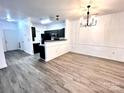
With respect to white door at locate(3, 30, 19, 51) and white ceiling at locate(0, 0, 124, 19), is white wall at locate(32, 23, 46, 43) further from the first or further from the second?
white ceiling at locate(0, 0, 124, 19)

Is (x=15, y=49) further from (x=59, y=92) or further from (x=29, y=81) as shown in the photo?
(x=59, y=92)

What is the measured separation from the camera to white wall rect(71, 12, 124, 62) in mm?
4027

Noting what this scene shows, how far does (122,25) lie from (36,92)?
4.69 metres

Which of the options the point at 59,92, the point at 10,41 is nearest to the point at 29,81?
the point at 59,92

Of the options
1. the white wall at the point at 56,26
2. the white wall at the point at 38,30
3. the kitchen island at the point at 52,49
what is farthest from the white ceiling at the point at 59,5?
the white wall at the point at 38,30

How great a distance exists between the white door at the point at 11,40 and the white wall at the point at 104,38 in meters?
5.69

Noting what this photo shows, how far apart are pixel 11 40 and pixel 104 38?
7627mm

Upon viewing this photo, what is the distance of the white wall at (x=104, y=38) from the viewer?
4027 millimetres

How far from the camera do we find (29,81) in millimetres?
2482

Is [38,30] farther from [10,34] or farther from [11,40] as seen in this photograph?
[11,40]

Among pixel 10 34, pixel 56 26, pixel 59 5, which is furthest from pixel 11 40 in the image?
pixel 59 5

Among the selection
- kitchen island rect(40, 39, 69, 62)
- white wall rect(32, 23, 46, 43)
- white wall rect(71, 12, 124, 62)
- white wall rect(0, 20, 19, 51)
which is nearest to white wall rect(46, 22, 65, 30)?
white wall rect(32, 23, 46, 43)

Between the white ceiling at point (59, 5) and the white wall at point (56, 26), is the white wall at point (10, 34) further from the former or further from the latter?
the white ceiling at point (59, 5)

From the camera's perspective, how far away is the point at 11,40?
7168 mm
